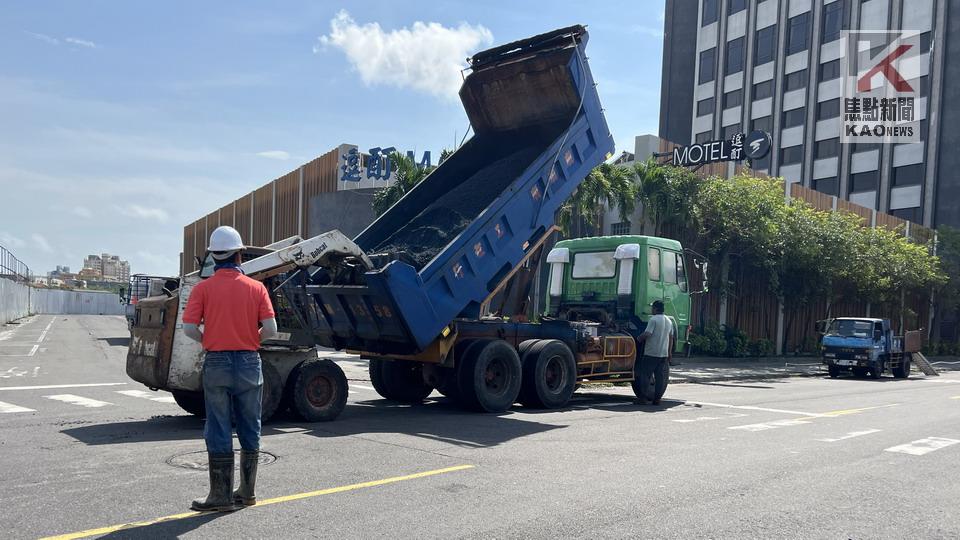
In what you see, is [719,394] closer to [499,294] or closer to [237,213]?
[499,294]

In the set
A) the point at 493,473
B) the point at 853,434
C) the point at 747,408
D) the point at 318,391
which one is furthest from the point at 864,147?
the point at 493,473

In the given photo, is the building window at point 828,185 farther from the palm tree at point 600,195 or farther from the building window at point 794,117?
the palm tree at point 600,195

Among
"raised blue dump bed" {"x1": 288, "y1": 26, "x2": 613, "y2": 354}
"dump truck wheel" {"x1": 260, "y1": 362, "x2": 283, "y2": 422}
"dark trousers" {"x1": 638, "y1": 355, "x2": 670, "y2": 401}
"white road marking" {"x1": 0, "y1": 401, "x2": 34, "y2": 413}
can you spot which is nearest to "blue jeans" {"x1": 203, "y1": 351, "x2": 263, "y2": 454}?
"dump truck wheel" {"x1": 260, "y1": 362, "x2": 283, "y2": 422}

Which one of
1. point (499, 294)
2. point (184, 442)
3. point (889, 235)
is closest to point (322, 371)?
point (184, 442)

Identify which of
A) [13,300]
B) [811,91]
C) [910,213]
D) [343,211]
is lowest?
[13,300]

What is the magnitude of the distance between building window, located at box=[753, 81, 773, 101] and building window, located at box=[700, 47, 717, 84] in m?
4.19

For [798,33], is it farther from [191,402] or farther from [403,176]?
[191,402]

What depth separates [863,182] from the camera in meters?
52.3

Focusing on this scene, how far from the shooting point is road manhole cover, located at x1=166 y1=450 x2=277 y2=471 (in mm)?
6543

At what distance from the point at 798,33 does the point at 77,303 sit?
2709 inches

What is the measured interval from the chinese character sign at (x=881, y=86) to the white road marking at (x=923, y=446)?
47.5m

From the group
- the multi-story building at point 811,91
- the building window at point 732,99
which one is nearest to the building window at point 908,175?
the multi-story building at point 811,91

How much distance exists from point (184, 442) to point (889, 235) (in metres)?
35.2

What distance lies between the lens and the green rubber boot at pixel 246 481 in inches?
211
